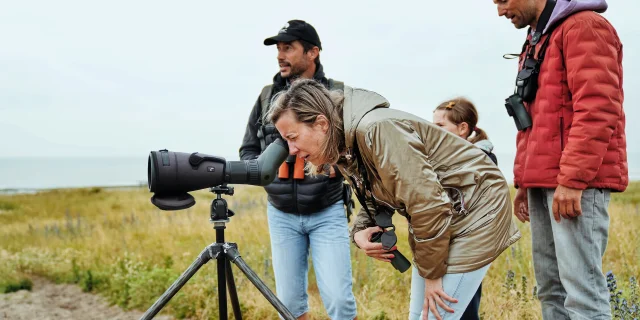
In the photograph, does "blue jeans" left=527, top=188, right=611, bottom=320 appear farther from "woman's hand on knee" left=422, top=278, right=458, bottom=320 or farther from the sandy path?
the sandy path

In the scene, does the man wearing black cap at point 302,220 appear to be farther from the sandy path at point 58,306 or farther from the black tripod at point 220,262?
the sandy path at point 58,306

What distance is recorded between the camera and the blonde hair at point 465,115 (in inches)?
120

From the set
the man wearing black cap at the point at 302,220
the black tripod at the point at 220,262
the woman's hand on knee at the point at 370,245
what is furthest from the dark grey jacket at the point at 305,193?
the woman's hand on knee at the point at 370,245

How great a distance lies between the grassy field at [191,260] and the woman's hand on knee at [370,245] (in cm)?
145

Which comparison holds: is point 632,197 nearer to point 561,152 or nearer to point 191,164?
point 561,152

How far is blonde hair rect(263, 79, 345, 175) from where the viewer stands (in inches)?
75.0

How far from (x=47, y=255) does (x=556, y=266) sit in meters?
6.29

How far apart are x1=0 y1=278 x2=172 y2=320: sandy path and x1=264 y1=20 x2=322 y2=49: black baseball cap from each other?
8.32 ft

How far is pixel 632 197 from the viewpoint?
1140cm

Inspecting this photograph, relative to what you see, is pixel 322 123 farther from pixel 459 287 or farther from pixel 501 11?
pixel 501 11

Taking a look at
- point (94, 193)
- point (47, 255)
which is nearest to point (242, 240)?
point (47, 255)

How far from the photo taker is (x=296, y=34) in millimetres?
2996

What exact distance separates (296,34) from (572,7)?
1.43 meters

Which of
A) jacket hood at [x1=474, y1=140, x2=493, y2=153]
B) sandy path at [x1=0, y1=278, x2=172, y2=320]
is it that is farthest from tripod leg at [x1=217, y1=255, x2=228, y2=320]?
sandy path at [x1=0, y1=278, x2=172, y2=320]
